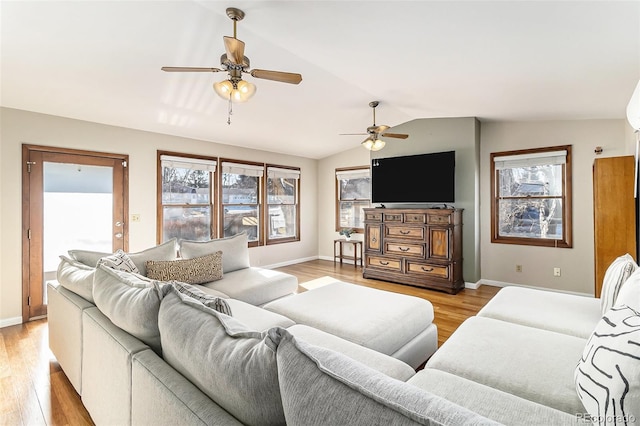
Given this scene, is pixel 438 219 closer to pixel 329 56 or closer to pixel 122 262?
pixel 329 56

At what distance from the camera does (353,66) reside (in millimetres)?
3090

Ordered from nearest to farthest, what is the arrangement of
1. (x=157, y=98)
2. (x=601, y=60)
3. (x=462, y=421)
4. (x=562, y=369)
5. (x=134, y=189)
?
(x=462, y=421)
(x=562, y=369)
(x=601, y=60)
(x=157, y=98)
(x=134, y=189)

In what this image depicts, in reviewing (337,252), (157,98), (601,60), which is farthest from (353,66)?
(337,252)

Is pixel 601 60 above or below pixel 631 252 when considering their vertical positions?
above

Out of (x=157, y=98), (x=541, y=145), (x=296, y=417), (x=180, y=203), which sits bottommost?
(x=296, y=417)

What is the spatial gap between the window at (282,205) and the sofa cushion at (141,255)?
10.2 ft

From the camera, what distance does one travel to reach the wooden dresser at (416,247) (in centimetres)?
452

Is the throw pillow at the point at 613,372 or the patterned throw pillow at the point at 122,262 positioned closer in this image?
the throw pillow at the point at 613,372

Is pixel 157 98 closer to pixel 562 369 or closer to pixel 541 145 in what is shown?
pixel 562 369

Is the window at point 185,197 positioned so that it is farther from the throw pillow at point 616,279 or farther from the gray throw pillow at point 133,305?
the throw pillow at point 616,279

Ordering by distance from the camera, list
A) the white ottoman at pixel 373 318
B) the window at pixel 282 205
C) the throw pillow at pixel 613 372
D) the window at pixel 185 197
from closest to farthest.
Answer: the throw pillow at pixel 613 372, the white ottoman at pixel 373 318, the window at pixel 185 197, the window at pixel 282 205

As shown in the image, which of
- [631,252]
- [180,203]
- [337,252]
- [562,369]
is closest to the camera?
[562,369]

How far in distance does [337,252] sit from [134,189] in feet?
13.8

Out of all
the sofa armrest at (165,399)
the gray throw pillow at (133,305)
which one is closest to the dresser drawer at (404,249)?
the gray throw pillow at (133,305)
